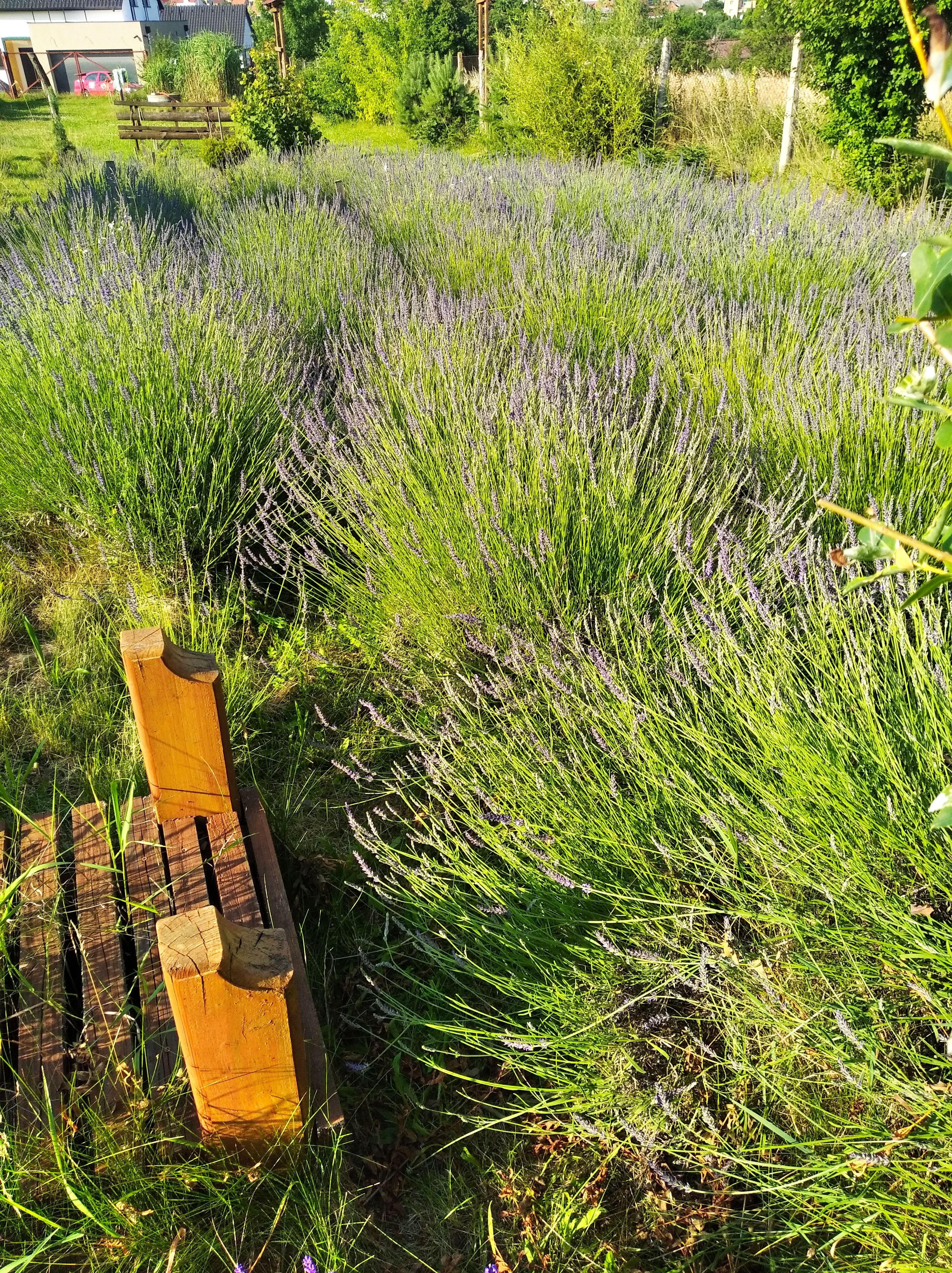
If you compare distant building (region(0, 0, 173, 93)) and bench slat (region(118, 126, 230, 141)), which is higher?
distant building (region(0, 0, 173, 93))

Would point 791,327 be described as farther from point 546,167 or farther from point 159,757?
point 546,167

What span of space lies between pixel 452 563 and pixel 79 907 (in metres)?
1.27

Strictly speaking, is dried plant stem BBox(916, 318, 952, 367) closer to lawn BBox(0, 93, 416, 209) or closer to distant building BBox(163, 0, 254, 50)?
lawn BBox(0, 93, 416, 209)

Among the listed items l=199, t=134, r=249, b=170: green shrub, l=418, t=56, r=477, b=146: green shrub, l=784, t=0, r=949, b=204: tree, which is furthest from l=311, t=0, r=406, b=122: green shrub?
l=784, t=0, r=949, b=204: tree

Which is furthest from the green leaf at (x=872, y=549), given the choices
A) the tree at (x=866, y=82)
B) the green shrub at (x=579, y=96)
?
the green shrub at (x=579, y=96)

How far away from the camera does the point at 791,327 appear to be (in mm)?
3486

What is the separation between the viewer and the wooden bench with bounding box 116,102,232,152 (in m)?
14.1

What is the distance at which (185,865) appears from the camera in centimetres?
178

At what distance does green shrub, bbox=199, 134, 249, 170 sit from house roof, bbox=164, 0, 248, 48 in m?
40.7

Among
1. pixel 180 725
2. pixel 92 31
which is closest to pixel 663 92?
pixel 180 725

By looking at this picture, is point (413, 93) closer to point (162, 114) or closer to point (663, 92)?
point (162, 114)

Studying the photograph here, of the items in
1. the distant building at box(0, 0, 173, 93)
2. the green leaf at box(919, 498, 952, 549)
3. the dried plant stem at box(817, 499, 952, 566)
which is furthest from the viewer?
the distant building at box(0, 0, 173, 93)

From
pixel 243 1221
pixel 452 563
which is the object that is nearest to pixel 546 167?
pixel 452 563

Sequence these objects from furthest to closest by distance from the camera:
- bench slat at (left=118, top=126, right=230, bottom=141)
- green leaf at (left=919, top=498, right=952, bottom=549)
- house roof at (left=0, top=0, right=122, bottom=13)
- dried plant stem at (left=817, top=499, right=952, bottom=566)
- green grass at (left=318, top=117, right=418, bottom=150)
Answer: house roof at (left=0, top=0, right=122, bottom=13) < green grass at (left=318, top=117, right=418, bottom=150) < bench slat at (left=118, top=126, right=230, bottom=141) < green leaf at (left=919, top=498, right=952, bottom=549) < dried plant stem at (left=817, top=499, right=952, bottom=566)
